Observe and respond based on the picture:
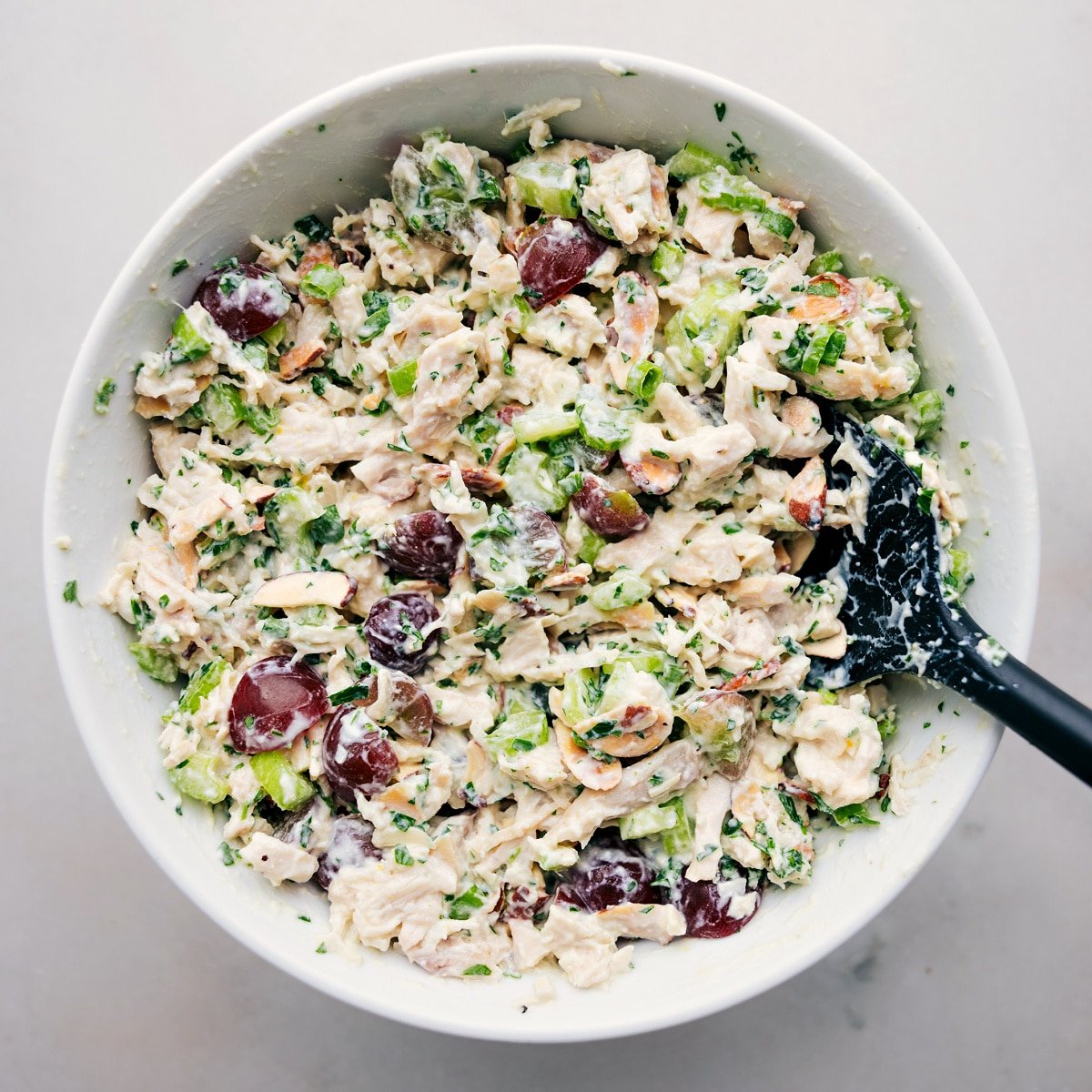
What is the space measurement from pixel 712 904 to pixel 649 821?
0.25 metres

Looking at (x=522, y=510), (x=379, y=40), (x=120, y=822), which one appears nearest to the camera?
(x=522, y=510)

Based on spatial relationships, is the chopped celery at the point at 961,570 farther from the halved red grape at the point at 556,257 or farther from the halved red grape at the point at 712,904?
the halved red grape at the point at 556,257

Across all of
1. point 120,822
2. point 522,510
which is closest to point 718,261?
point 522,510

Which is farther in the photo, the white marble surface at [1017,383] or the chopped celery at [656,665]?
the white marble surface at [1017,383]

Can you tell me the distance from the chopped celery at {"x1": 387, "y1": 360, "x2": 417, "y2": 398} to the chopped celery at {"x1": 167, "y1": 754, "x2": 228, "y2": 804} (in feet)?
3.13

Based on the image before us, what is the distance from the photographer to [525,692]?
90.8 inches

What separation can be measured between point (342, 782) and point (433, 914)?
37cm

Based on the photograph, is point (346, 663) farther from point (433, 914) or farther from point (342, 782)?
point (433, 914)

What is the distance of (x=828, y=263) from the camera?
2.27 meters

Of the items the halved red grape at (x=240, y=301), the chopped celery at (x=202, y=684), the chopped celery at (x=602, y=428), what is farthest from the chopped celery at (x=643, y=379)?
the chopped celery at (x=202, y=684)

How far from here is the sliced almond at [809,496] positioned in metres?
2.18

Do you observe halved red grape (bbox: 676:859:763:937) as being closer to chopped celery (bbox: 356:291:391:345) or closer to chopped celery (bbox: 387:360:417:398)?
chopped celery (bbox: 387:360:417:398)

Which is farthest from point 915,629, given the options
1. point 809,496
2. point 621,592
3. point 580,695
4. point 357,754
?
point 357,754

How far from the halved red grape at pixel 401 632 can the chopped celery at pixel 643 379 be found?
675mm
